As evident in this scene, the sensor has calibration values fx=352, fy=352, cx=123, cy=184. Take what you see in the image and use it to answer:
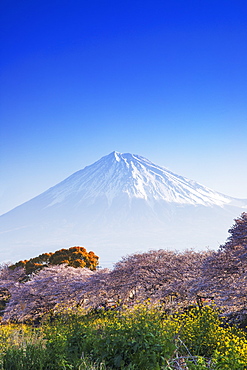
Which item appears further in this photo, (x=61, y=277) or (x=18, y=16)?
(x=61, y=277)

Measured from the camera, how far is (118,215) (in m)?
90.2

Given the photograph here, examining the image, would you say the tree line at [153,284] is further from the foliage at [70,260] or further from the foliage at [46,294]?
the foliage at [70,260]

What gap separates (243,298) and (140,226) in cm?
7786

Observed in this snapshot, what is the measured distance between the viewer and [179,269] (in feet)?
28.4

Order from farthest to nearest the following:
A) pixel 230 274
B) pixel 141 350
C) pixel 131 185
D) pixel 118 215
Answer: pixel 131 185, pixel 118 215, pixel 230 274, pixel 141 350

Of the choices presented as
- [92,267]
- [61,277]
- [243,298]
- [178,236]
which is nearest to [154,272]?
[243,298]

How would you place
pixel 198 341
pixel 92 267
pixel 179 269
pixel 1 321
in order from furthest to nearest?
1. pixel 92 267
2. pixel 1 321
3. pixel 179 269
4. pixel 198 341

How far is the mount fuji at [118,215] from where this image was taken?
79.6 m

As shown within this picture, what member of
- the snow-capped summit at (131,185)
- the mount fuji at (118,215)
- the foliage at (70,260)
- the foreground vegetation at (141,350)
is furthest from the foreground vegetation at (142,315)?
the snow-capped summit at (131,185)

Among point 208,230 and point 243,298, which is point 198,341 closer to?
point 243,298

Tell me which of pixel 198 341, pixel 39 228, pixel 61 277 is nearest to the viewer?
pixel 198 341

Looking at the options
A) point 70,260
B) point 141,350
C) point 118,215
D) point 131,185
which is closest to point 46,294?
point 70,260

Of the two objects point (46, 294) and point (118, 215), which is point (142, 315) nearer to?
point (46, 294)

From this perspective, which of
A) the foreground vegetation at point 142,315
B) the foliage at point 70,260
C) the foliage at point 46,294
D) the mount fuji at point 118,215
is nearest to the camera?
the foreground vegetation at point 142,315
